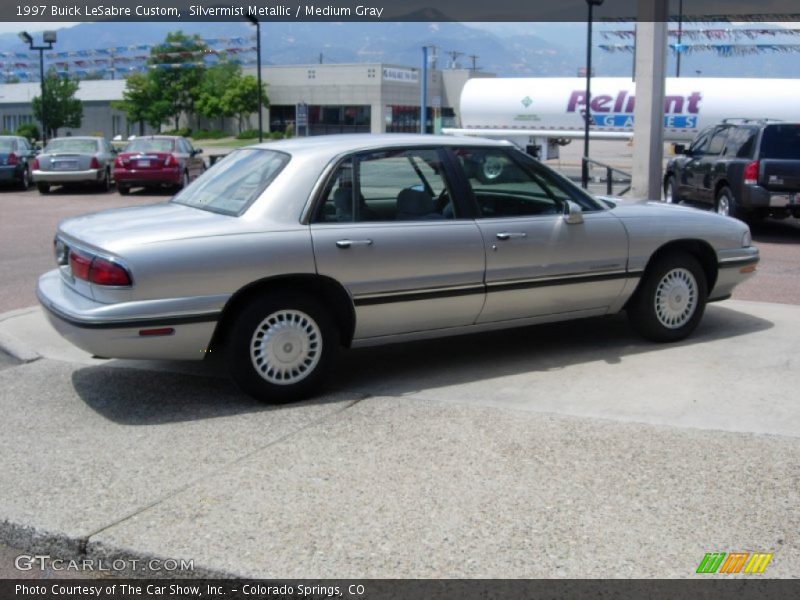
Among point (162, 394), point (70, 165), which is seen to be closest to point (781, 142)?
point (162, 394)

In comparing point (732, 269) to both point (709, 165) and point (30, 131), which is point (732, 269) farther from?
point (30, 131)

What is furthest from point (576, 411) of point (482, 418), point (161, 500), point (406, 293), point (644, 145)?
point (644, 145)

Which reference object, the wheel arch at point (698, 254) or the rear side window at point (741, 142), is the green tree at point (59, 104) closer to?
the rear side window at point (741, 142)

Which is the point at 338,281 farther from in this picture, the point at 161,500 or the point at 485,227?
the point at 161,500

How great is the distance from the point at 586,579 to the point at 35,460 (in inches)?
110

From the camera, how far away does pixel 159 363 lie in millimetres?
6668

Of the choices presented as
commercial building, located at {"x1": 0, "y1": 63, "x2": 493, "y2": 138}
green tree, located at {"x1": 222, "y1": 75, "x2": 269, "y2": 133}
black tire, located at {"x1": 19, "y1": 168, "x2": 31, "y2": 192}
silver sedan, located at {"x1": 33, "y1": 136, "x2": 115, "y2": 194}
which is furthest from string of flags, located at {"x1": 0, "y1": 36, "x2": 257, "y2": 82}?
silver sedan, located at {"x1": 33, "y1": 136, "x2": 115, "y2": 194}

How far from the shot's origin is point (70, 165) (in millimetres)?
23438

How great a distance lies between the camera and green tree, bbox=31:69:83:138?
3137 inches

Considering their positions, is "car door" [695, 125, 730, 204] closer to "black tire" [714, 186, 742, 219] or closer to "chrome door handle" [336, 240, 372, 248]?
"black tire" [714, 186, 742, 219]

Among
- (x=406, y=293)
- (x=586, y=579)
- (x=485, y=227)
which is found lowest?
(x=586, y=579)

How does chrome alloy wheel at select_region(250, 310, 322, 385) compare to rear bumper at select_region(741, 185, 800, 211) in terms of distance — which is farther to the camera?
rear bumper at select_region(741, 185, 800, 211)

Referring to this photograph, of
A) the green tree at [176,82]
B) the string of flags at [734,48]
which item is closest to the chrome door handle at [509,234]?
the string of flags at [734,48]

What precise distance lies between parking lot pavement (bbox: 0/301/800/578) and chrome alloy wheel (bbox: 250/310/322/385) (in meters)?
0.21
